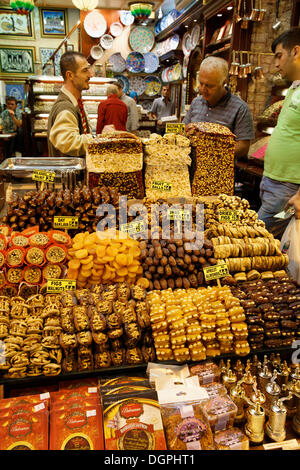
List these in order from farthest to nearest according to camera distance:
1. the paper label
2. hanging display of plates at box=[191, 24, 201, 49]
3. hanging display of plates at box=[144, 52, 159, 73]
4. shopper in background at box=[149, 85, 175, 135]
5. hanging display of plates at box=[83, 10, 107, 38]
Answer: hanging display of plates at box=[144, 52, 159, 73] → shopper in background at box=[149, 85, 175, 135] → hanging display of plates at box=[83, 10, 107, 38] → hanging display of plates at box=[191, 24, 201, 49] → the paper label

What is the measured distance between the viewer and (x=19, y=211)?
183cm

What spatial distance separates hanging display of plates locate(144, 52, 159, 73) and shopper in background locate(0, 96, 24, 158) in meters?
3.31

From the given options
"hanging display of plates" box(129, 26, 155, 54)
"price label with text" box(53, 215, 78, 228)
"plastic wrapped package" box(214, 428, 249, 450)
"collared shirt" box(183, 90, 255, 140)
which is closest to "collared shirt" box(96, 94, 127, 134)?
"collared shirt" box(183, 90, 255, 140)

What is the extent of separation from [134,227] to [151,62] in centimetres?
792

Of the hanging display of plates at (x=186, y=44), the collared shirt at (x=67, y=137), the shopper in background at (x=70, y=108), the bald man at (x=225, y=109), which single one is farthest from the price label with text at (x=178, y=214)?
the hanging display of plates at (x=186, y=44)

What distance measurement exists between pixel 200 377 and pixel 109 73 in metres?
7.88

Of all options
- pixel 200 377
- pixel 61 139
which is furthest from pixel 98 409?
pixel 61 139

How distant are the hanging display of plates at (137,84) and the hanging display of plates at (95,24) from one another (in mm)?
1249

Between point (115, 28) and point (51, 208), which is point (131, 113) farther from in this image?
point (51, 208)

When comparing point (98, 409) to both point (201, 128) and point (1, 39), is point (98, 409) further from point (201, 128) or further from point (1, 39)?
point (1, 39)

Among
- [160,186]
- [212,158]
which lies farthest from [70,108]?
[212,158]

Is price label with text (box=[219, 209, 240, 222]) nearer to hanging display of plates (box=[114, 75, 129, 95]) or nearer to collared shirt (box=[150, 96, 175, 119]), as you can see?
collared shirt (box=[150, 96, 175, 119])

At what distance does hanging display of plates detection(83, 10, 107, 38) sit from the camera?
7766mm

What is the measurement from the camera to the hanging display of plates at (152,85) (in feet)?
28.8
